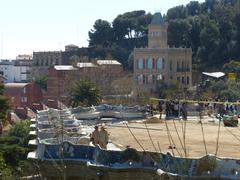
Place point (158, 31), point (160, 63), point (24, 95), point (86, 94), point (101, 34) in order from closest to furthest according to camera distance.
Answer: point (86, 94) < point (24, 95) < point (160, 63) < point (158, 31) < point (101, 34)

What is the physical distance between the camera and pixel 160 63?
6931 cm

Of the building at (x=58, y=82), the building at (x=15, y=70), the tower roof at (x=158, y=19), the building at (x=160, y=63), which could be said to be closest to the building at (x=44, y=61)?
the building at (x=15, y=70)

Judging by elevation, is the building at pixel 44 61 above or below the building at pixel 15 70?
above

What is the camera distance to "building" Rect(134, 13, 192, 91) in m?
68.6

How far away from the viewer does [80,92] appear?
4494 centimetres

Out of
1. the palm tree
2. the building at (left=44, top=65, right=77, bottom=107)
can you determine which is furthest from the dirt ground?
the building at (left=44, top=65, right=77, bottom=107)

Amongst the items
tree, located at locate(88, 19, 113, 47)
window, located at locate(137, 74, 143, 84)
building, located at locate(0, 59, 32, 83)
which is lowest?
building, located at locate(0, 59, 32, 83)

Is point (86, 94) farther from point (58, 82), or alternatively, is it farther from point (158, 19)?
point (158, 19)

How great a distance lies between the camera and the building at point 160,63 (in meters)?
68.6

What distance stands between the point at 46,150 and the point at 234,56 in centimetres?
5919

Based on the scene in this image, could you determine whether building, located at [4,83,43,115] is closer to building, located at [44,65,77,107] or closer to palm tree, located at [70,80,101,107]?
building, located at [44,65,77,107]

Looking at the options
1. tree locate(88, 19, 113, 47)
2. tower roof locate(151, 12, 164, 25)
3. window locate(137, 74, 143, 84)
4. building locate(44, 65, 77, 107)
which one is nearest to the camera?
building locate(44, 65, 77, 107)

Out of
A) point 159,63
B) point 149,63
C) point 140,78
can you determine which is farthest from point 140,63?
point 159,63

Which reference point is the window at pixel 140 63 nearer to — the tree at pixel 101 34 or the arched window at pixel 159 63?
the arched window at pixel 159 63
